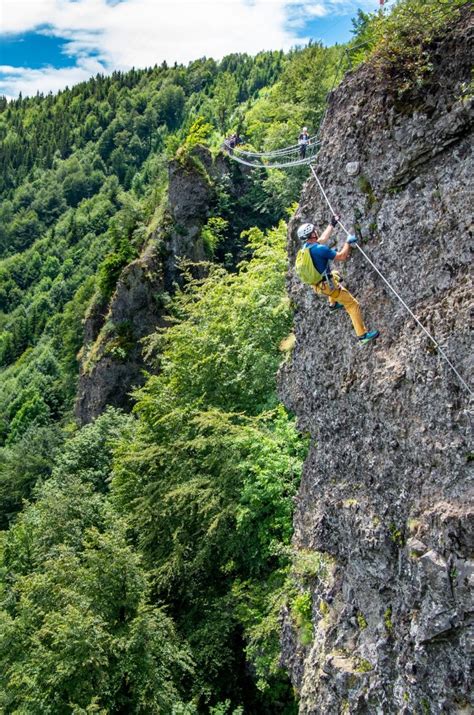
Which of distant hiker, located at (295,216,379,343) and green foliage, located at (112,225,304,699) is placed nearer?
distant hiker, located at (295,216,379,343)

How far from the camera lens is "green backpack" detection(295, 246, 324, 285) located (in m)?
9.19

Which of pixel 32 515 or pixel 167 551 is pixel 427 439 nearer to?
pixel 167 551

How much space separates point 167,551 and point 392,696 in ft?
37.9

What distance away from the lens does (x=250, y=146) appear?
47.4 m

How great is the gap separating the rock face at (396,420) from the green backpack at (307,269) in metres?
1.06

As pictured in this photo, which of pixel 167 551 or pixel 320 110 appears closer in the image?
pixel 167 551

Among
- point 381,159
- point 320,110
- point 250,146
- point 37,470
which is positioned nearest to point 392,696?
point 381,159

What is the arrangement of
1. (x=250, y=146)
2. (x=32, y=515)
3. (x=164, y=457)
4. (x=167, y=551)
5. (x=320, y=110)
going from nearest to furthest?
(x=167, y=551) < (x=164, y=457) < (x=32, y=515) < (x=320, y=110) < (x=250, y=146)

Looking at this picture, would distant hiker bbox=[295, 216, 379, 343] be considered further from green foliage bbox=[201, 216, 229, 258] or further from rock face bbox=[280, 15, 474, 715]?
green foliage bbox=[201, 216, 229, 258]

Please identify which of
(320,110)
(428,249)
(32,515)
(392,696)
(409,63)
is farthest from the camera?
(320,110)

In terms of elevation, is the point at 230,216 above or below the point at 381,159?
below

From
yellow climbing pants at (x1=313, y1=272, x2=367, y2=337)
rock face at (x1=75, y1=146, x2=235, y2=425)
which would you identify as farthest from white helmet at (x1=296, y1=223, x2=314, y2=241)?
rock face at (x1=75, y1=146, x2=235, y2=425)

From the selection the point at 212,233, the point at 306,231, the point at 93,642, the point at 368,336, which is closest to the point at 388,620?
the point at 368,336

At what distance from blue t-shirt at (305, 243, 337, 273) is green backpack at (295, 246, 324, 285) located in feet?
0.18
